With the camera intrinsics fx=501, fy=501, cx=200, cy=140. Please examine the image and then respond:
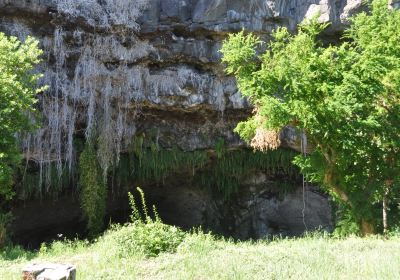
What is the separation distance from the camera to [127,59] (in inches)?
588

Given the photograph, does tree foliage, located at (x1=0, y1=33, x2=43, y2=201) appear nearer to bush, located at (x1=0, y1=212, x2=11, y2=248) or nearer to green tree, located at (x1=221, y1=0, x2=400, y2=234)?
bush, located at (x1=0, y1=212, x2=11, y2=248)

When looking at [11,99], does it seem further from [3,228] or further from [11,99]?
[3,228]

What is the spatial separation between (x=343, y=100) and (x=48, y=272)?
6.31 metres

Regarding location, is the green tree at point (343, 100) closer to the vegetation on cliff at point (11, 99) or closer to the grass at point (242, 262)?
the grass at point (242, 262)

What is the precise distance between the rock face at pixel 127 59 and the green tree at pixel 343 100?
410 centimetres

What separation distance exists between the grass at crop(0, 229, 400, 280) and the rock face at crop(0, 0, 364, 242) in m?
6.63

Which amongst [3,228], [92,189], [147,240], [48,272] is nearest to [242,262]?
[147,240]

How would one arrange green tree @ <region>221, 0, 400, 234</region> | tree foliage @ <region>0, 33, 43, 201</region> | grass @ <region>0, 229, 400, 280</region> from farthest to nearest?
tree foliage @ <region>0, 33, 43, 201</region>
green tree @ <region>221, 0, 400, 234</region>
grass @ <region>0, 229, 400, 280</region>

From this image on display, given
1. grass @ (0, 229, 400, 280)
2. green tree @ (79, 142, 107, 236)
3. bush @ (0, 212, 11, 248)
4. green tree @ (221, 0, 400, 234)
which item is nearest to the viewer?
grass @ (0, 229, 400, 280)

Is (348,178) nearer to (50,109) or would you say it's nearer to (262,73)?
(262,73)

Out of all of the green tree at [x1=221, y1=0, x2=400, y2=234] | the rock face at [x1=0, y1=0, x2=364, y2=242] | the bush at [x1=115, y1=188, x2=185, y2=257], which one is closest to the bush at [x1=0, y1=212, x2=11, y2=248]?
the rock face at [x1=0, y1=0, x2=364, y2=242]

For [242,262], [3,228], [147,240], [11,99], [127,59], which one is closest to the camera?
[242,262]

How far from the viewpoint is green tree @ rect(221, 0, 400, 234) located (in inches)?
379

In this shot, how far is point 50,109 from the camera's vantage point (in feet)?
48.6
